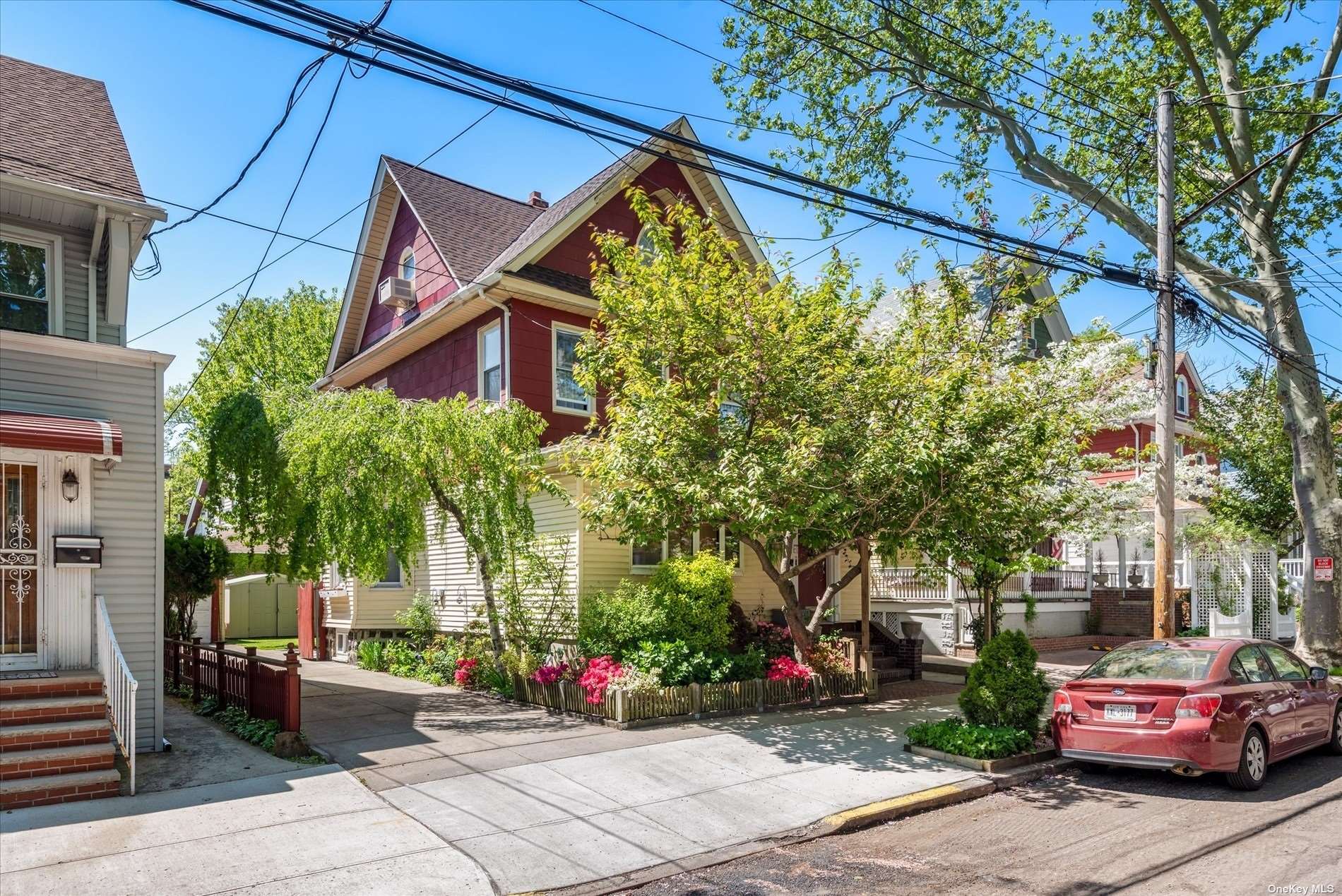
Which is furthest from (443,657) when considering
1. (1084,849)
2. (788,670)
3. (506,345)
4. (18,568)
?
(1084,849)

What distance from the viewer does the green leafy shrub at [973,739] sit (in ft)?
32.9

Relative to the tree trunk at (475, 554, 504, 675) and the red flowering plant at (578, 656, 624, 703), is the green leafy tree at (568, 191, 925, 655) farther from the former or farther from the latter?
the tree trunk at (475, 554, 504, 675)

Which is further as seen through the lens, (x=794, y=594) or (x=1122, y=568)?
(x=1122, y=568)

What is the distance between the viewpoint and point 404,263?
68.9 feet

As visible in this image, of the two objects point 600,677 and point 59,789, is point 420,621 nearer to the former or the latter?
point 600,677

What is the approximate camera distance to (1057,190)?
19234 millimetres

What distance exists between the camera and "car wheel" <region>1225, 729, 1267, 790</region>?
28.5 feet

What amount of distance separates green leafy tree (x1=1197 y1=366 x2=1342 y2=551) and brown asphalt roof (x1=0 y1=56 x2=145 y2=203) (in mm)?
22841

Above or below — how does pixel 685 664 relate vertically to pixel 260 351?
below

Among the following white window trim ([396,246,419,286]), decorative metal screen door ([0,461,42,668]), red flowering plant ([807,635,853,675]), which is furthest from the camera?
white window trim ([396,246,419,286])

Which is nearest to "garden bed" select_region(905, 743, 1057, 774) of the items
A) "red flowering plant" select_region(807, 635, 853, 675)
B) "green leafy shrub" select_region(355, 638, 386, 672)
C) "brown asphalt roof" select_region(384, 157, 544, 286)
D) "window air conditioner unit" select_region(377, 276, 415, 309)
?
"red flowering plant" select_region(807, 635, 853, 675)

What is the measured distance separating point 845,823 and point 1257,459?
715 inches

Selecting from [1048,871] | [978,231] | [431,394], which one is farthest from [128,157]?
[1048,871]

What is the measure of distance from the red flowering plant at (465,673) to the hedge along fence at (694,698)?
1771 mm
